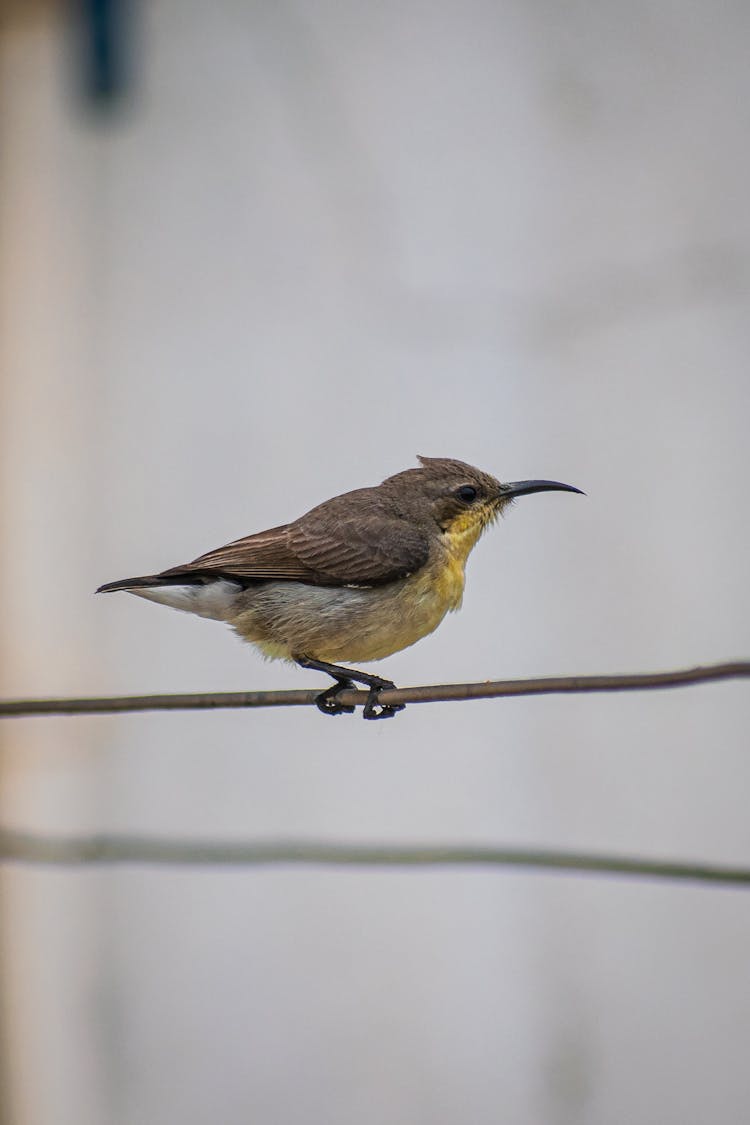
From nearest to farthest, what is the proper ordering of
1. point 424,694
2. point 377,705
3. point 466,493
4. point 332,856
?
point 424,694, point 377,705, point 466,493, point 332,856

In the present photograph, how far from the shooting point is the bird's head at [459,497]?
3.52 m

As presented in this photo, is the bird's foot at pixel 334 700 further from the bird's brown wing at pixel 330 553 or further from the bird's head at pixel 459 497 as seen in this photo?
the bird's head at pixel 459 497

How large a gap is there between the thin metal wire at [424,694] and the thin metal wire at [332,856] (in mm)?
512

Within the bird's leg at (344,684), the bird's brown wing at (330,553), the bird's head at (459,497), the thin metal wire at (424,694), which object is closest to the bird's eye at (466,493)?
the bird's head at (459,497)

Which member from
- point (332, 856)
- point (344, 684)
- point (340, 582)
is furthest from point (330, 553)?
point (332, 856)

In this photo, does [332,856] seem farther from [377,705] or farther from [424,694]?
[424,694]

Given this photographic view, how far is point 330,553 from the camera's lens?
10.9 ft

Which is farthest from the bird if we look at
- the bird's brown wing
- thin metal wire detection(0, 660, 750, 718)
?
thin metal wire detection(0, 660, 750, 718)

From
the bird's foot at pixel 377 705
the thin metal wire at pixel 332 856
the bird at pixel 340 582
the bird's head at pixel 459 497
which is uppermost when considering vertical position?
the bird's head at pixel 459 497

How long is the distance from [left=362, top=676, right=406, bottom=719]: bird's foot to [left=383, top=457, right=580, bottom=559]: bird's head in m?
0.48

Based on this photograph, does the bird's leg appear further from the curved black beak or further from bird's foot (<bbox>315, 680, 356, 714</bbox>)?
the curved black beak

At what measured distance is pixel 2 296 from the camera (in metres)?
6.42

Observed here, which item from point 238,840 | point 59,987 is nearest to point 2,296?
point 238,840

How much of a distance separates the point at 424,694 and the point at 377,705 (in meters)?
0.51
